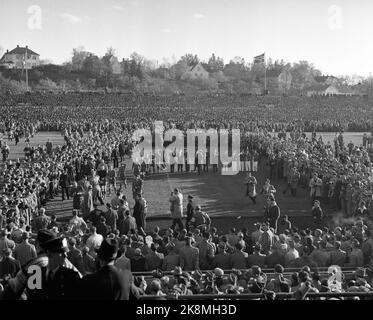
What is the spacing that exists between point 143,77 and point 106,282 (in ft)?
293

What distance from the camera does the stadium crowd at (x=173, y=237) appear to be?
455 centimetres

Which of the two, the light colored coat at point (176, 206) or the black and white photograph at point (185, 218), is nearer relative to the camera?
the black and white photograph at point (185, 218)

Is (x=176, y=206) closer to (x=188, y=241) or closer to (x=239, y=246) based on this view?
(x=188, y=241)

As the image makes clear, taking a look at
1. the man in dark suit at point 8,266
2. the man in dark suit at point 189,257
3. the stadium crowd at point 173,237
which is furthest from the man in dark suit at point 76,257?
the man in dark suit at point 189,257

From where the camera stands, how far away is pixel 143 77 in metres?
92.0

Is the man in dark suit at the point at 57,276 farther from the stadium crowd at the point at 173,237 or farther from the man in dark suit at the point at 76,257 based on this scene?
the man in dark suit at the point at 76,257

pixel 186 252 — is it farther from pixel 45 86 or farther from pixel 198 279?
pixel 45 86

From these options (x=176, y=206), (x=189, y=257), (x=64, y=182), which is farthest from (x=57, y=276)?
(x=64, y=182)

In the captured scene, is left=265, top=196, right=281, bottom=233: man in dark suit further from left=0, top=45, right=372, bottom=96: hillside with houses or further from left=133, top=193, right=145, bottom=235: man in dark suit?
left=0, top=45, right=372, bottom=96: hillside with houses

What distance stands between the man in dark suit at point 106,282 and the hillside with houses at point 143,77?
2575 inches

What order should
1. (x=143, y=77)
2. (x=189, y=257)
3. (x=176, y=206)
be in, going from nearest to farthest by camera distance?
1. (x=189, y=257)
2. (x=176, y=206)
3. (x=143, y=77)

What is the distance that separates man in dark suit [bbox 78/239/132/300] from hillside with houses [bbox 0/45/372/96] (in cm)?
6541

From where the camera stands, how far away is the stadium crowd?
4547mm
